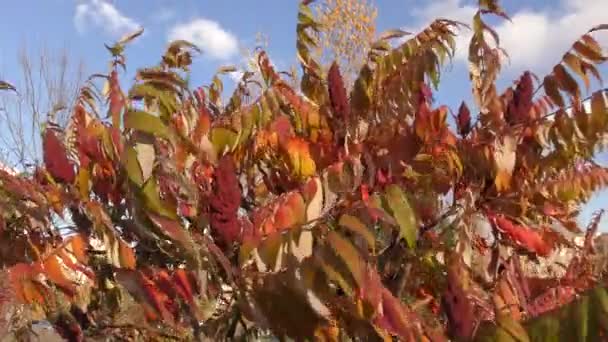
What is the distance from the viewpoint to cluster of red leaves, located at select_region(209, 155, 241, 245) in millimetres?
2137

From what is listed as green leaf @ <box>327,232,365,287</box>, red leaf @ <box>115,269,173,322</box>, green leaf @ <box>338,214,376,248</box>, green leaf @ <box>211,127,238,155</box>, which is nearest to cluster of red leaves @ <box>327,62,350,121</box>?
green leaf @ <box>211,127,238,155</box>

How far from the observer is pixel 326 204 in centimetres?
236

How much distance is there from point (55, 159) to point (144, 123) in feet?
1.93

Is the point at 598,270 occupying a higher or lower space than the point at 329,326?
lower

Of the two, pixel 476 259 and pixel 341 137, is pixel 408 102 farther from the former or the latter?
pixel 476 259

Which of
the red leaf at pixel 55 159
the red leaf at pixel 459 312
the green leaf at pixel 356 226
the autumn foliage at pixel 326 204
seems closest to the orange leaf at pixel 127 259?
the autumn foliage at pixel 326 204

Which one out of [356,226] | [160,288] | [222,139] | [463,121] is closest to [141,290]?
[160,288]

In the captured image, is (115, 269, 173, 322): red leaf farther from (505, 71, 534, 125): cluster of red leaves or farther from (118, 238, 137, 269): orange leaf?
(505, 71, 534, 125): cluster of red leaves

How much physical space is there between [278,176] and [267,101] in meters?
0.30

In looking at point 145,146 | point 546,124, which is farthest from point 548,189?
point 145,146

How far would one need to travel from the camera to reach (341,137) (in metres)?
2.72

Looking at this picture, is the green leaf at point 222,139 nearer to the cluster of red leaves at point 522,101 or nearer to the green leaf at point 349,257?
the green leaf at point 349,257

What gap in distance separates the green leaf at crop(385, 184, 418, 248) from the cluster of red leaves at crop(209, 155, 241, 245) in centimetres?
44

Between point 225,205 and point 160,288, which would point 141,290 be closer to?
point 160,288
